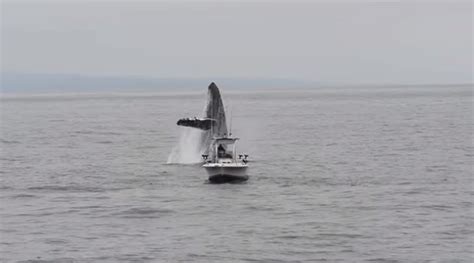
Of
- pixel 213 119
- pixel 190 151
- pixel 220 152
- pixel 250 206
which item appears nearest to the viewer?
pixel 250 206

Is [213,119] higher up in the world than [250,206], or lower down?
higher up

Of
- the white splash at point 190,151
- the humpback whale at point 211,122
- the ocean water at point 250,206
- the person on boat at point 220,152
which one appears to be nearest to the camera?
the ocean water at point 250,206

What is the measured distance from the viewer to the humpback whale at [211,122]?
83.8 metres

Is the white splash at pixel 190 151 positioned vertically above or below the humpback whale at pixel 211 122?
below

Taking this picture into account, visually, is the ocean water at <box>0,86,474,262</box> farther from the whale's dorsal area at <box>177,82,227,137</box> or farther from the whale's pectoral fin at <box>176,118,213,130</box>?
the whale's dorsal area at <box>177,82,227,137</box>

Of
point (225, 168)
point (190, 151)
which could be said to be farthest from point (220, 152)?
point (190, 151)

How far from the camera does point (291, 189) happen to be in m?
66.4

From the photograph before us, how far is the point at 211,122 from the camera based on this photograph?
8500cm

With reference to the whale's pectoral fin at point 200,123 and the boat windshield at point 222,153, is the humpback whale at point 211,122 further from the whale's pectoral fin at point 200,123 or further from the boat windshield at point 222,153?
the boat windshield at point 222,153

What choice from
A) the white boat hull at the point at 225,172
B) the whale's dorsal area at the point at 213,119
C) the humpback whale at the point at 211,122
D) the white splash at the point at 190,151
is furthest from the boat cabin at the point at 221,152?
the white splash at the point at 190,151

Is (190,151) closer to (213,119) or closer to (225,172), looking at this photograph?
(213,119)

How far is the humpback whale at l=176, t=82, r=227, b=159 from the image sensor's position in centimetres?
8375

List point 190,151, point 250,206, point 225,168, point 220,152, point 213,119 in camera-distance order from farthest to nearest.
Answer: point 190,151 < point 213,119 < point 220,152 < point 225,168 < point 250,206

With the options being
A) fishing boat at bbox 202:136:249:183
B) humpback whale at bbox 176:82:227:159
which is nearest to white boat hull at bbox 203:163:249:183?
fishing boat at bbox 202:136:249:183
